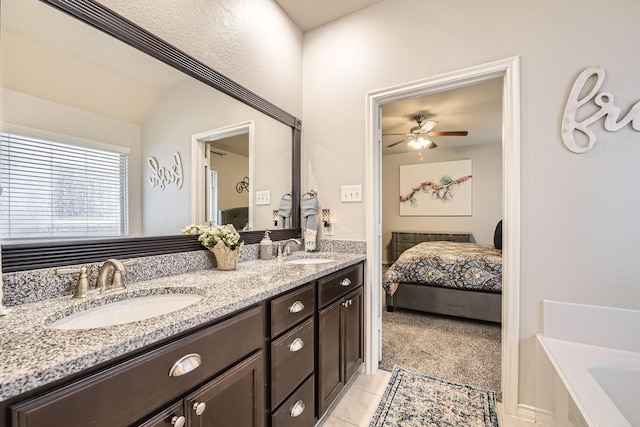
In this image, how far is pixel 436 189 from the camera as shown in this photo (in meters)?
5.36

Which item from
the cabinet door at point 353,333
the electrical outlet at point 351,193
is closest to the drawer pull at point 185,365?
the cabinet door at point 353,333

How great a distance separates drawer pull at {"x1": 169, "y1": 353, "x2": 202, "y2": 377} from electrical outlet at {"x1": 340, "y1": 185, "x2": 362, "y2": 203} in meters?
1.49

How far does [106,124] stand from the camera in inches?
43.7

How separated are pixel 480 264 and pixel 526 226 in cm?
140

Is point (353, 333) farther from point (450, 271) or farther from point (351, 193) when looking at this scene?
point (450, 271)

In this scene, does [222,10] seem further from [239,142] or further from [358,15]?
[358,15]

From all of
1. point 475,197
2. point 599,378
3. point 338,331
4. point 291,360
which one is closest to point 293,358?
point 291,360

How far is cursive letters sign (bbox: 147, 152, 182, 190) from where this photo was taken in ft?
4.11

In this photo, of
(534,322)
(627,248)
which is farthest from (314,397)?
(627,248)

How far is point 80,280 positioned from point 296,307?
780mm

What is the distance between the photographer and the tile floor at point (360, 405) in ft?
4.90

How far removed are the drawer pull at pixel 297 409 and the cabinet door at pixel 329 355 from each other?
0.16 metres

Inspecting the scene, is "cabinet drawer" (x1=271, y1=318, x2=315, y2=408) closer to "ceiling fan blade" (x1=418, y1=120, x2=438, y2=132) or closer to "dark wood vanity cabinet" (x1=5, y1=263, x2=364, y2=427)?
"dark wood vanity cabinet" (x1=5, y1=263, x2=364, y2=427)

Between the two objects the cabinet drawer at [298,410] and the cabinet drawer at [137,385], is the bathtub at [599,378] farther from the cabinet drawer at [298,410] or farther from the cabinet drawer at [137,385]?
the cabinet drawer at [137,385]
